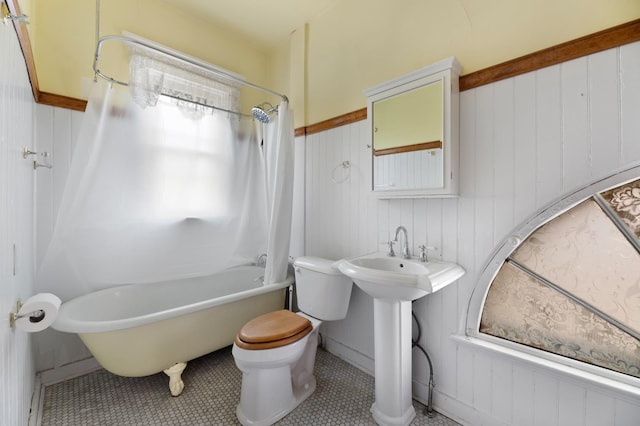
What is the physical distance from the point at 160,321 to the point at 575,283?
220cm

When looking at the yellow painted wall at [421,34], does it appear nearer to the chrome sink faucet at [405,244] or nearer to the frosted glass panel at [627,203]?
the frosted glass panel at [627,203]

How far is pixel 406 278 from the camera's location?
4.23 ft

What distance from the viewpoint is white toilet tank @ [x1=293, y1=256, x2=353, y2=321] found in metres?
1.90

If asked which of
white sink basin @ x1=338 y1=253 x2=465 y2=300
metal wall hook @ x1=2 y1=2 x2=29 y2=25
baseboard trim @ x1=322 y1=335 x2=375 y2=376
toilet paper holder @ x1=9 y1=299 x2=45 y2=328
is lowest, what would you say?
baseboard trim @ x1=322 y1=335 x2=375 y2=376

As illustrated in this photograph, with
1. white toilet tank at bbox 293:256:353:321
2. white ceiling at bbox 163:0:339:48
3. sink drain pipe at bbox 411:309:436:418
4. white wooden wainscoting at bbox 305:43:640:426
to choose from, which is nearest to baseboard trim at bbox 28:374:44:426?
white toilet tank at bbox 293:256:353:321

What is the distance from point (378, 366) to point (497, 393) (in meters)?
0.61

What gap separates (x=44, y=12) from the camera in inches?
72.8

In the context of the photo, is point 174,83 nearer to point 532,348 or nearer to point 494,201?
point 494,201

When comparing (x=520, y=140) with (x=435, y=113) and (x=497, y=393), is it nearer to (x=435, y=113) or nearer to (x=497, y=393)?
(x=435, y=113)

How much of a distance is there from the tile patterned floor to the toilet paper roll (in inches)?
36.4

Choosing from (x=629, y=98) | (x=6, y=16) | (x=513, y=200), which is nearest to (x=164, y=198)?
(x=6, y=16)

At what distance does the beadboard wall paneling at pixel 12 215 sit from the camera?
878 mm

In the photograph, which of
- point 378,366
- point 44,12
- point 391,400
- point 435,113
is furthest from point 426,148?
point 44,12

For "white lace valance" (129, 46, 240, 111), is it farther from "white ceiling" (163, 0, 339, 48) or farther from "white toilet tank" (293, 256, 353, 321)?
"white toilet tank" (293, 256, 353, 321)
